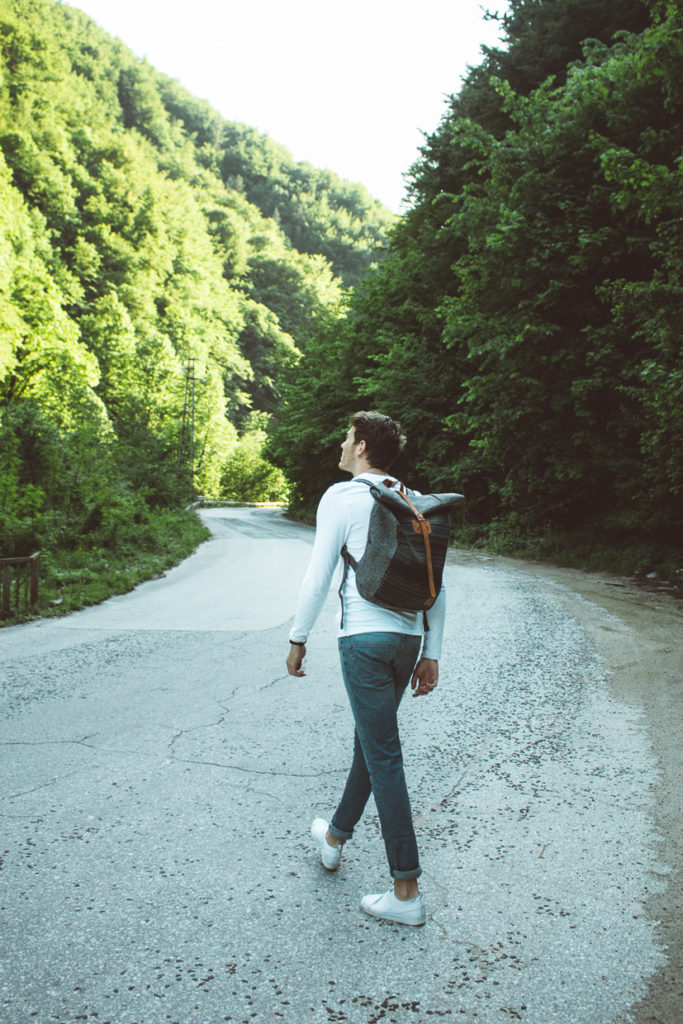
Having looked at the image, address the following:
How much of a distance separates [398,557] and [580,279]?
14.1 m

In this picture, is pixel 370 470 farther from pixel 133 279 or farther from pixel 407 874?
pixel 133 279

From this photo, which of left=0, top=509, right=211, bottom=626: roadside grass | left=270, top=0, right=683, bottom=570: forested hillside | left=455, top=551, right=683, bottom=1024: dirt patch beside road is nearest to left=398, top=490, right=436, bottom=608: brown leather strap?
left=455, top=551, right=683, bottom=1024: dirt patch beside road

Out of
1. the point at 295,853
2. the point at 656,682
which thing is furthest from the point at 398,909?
the point at 656,682

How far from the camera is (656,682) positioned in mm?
6527

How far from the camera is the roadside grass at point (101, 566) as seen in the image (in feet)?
34.1

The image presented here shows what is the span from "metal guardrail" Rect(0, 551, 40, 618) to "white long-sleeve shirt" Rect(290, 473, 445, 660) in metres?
7.36

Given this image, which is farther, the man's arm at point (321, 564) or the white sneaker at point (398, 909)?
the man's arm at point (321, 564)

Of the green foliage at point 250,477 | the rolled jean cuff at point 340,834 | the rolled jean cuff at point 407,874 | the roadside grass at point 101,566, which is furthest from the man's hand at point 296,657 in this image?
the green foliage at point 250,477

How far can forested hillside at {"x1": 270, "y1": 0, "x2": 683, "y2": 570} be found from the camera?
40.2 feet

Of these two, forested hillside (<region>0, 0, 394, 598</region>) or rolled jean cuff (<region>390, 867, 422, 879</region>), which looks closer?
rolled jean cuff (<region>390, 867, 422, 879</region>)

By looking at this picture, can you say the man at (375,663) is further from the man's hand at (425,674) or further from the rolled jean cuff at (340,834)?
the rolled jean cuff at (340,834)

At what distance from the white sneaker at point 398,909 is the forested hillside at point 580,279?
956 centimetres

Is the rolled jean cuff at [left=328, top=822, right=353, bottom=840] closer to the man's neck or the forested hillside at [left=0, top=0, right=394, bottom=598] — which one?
the man's neck

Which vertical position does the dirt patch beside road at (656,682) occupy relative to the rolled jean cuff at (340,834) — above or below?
below
